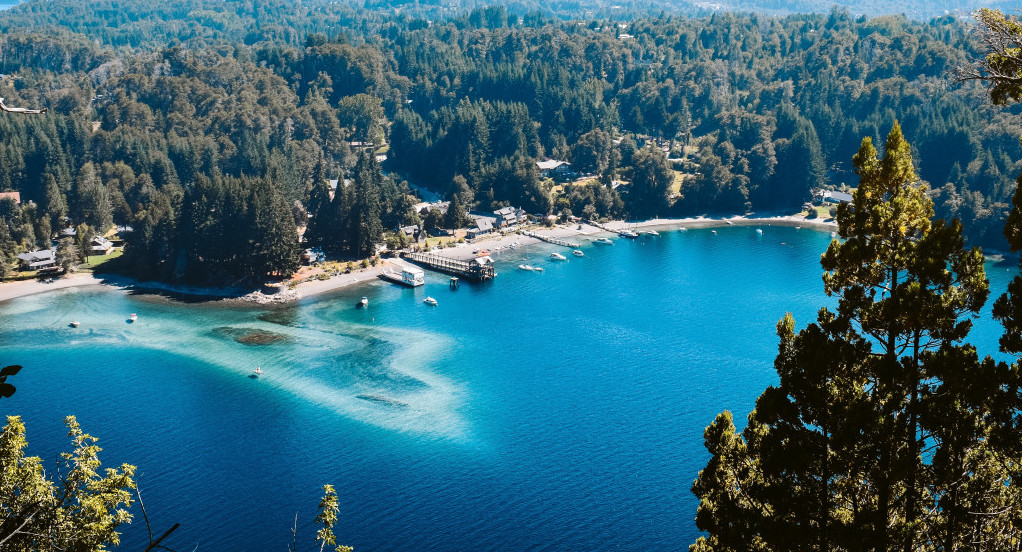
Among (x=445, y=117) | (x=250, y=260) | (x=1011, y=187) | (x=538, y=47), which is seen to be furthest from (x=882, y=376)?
(x=538, y=47)

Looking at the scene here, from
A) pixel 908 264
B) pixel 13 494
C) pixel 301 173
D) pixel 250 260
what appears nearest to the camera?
pixel 908 264

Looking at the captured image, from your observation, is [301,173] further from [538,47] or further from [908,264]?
[908,264]

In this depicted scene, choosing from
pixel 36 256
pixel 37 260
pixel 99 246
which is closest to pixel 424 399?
pixel 37 260

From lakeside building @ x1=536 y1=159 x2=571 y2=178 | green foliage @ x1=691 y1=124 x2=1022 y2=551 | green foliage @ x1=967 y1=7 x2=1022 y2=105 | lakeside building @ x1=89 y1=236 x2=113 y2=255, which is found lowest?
lakeside building @ x1=89 y1=236 x2=113 y2=255

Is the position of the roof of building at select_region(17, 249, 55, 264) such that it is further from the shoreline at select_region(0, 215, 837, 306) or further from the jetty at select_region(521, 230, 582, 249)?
the jetty at select_region(521, 230, 582, 249)

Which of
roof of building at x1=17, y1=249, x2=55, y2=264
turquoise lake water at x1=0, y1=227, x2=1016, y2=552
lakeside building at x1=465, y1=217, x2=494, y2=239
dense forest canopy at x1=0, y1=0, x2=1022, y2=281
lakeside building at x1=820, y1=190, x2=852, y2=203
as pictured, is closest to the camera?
turquoise lake water at x1=0, y1=227, x2=1016, y2=552

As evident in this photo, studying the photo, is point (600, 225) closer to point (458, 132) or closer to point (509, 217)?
point (509, 217)

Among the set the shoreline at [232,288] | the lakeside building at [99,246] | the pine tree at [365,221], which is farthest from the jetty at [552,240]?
the lakeside building at [99,246]

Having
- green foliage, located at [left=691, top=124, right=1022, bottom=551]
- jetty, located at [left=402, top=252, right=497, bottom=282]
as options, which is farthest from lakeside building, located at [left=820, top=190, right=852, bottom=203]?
green foliage, located at [left=691, top=124, right=1022, bottom=551]
